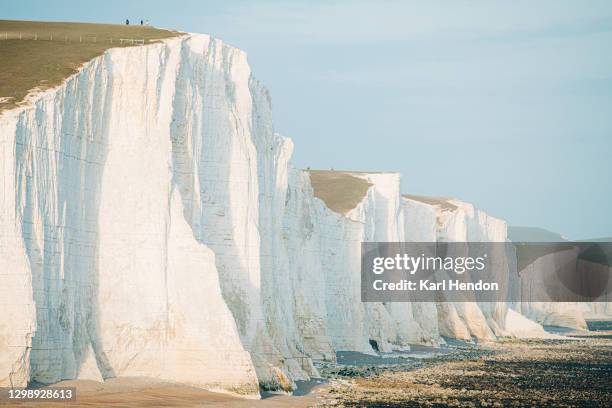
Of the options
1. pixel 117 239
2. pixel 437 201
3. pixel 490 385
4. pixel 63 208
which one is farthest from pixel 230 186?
pixel 437 201

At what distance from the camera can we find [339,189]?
6138cm

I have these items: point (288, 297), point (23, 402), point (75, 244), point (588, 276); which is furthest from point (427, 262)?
point (588, 276)

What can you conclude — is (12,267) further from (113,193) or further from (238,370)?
(238,370)

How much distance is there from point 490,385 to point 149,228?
1428cm

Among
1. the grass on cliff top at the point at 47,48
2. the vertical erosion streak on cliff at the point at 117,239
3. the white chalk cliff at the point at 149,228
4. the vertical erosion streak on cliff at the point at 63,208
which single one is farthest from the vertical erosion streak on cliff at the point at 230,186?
the vertical erosion streak on cliff at the point at 63,208

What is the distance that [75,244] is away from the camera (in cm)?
2716

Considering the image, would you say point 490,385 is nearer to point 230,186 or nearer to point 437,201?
point 230,186

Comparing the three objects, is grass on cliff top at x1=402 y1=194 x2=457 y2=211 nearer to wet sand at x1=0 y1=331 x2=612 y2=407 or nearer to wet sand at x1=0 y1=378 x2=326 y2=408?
wet sand at x1=0 y1=331 x2=612 y2=407

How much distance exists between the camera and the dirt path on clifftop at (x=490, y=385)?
31.0 m

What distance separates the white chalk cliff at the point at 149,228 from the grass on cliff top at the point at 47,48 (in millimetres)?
567

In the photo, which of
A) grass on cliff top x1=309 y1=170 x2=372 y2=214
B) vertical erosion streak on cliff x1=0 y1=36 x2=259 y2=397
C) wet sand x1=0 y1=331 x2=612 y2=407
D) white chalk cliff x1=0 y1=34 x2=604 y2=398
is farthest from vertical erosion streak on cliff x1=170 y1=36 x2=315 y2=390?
grass on cliff top x1=309 y1=170 x2=372 y2=214

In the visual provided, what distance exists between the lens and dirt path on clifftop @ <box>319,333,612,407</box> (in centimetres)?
3098

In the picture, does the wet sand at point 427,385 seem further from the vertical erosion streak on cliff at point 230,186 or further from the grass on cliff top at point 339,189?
Result: the grass on cliff top at point 339,189

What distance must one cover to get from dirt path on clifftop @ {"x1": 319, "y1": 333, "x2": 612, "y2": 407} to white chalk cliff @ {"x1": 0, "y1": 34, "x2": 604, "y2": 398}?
252cm
